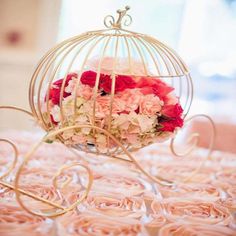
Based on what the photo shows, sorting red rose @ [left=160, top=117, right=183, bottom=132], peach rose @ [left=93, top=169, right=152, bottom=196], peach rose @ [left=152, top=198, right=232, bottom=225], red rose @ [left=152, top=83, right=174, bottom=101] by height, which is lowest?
peach rose @ [left=93, top=169, right=152, bottom=196]

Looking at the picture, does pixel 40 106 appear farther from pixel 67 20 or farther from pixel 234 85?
pixel 234 85

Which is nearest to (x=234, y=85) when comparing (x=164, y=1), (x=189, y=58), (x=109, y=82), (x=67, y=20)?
(x=189, y=58)

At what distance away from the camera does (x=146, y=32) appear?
115 inches

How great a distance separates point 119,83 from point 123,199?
30 centimetres

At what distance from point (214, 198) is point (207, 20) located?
7.33ft

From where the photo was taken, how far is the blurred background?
2.89 meters

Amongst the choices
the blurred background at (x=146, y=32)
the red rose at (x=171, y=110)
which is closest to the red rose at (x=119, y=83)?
the red rose at (x=171, y=110)

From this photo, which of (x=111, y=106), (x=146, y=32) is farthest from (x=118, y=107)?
(x=146, y=32)

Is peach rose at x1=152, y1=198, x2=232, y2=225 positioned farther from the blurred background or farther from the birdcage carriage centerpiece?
the blurred background

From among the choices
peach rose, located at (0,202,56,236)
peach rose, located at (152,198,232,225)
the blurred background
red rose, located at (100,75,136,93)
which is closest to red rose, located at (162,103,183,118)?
red rose, located at (100,75,136,93)

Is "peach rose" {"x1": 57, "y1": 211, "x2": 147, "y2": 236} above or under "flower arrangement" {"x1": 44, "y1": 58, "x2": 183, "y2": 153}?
under

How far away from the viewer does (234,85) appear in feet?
9.76

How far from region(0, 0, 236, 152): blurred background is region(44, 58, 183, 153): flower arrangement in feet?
6.75

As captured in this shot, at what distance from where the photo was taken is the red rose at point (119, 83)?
2.93 feet
